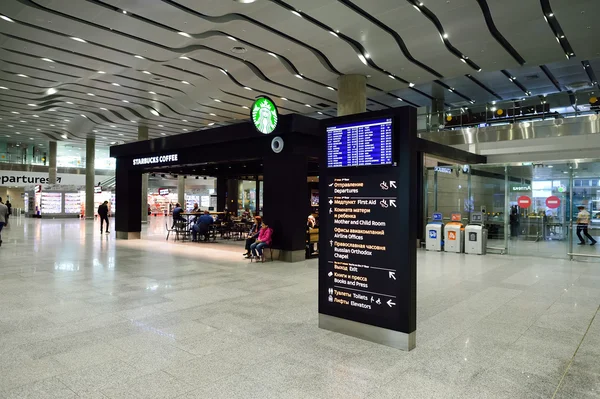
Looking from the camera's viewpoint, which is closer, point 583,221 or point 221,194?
point 583,221

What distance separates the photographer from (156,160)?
14383 mm

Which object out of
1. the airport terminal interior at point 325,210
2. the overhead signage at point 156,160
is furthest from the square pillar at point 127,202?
the overhead signage at point 156,160

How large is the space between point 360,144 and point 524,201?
37.1 feet

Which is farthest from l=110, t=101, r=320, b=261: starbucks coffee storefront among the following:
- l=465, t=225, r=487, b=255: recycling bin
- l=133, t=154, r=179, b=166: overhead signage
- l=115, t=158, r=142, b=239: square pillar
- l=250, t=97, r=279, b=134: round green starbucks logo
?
l=465, t=225, r=487, b=255: recycling bin

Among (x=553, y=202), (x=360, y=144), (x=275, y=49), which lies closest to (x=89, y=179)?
(x=275, y=49)

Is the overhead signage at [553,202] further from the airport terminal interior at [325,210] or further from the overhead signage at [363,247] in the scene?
the overhead signage at [363,247]

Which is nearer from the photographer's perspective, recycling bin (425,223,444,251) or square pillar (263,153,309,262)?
square pillar (263,153,309,262)

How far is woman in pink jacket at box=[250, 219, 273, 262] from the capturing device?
33.1 feet

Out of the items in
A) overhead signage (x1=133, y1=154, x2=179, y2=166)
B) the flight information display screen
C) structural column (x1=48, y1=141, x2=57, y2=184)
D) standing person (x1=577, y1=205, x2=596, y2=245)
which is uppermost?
structural column (x1=48, y1=141, x2=57, y2=184)

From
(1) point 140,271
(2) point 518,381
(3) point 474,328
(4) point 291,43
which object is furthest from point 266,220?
(2) point 518,381

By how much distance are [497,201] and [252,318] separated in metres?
13.1

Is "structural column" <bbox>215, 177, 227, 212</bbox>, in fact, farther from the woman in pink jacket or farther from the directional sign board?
the directional sign board

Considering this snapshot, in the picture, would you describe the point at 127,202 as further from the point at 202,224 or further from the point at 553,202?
the point at 553,202

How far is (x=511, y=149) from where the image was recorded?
14844 millimetres
